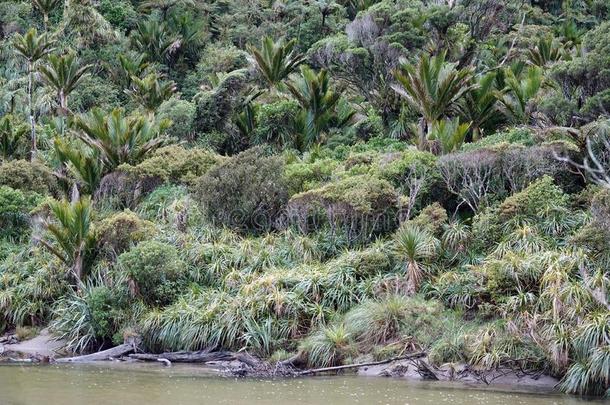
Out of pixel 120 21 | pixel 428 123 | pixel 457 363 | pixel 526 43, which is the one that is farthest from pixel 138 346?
pixel 120 21

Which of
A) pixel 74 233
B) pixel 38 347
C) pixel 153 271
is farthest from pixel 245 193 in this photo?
pixel 38 347

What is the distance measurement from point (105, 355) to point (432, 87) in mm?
12375

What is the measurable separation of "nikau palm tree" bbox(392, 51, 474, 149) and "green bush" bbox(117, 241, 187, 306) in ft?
28.6

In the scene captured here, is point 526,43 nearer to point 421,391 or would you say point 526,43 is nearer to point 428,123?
point 428,123

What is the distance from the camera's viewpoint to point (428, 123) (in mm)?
25672

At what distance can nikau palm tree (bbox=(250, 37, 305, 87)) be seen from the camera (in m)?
31.8

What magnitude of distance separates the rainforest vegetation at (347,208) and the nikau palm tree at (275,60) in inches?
3.4

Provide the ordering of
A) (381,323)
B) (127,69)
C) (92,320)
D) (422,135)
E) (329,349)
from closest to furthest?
(329,349) < (381,323) < (92,320) < (422,135) < (127,69)

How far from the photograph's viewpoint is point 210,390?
1426cm

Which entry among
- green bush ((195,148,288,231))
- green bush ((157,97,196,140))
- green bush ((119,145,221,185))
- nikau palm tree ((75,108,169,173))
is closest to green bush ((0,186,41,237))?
nikau palm tree ((75,108,169,173))

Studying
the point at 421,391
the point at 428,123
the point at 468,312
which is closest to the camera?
the point at 421,391

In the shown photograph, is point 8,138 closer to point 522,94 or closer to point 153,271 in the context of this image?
point 153,271

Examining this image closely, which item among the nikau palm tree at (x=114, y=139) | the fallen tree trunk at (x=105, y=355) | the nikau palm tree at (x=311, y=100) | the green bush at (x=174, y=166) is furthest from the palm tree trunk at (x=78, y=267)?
the nikau palm tree at (x=311, y=100)

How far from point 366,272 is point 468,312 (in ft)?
8.60
